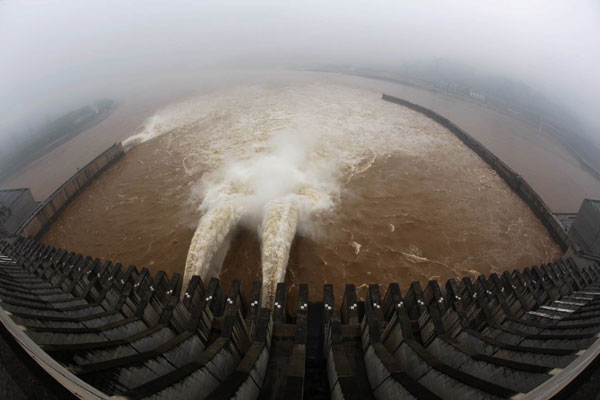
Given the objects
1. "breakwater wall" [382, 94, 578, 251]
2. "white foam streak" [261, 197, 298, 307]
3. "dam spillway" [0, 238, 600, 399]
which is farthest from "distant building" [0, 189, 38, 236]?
"breakwater wall" [382, 94, 578, 251]

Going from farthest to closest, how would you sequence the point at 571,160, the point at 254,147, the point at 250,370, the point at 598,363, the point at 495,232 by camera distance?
the point at 571,160 < the point at 254,147 < the point at 495,232 < the point at 250,370 < the point at 598,363

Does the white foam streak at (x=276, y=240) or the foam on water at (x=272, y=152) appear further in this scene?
the foam on water at (x=272, y=152)

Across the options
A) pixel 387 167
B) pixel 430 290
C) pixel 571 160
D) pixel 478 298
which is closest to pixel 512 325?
pixel 478 298

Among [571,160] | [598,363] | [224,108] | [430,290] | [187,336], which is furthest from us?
[224,108]

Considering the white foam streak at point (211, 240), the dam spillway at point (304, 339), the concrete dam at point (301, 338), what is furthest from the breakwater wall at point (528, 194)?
the white foam streak at point (211, 240)

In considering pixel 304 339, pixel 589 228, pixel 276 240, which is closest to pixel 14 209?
pixel 276 240

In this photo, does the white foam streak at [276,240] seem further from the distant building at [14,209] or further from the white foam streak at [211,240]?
the distant building at [14,209]

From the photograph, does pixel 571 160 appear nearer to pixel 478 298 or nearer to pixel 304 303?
pixel 478 298

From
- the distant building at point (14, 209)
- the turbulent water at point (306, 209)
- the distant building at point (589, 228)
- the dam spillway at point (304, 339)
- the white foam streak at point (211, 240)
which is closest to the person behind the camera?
the dam spillway at point (304, 339)
